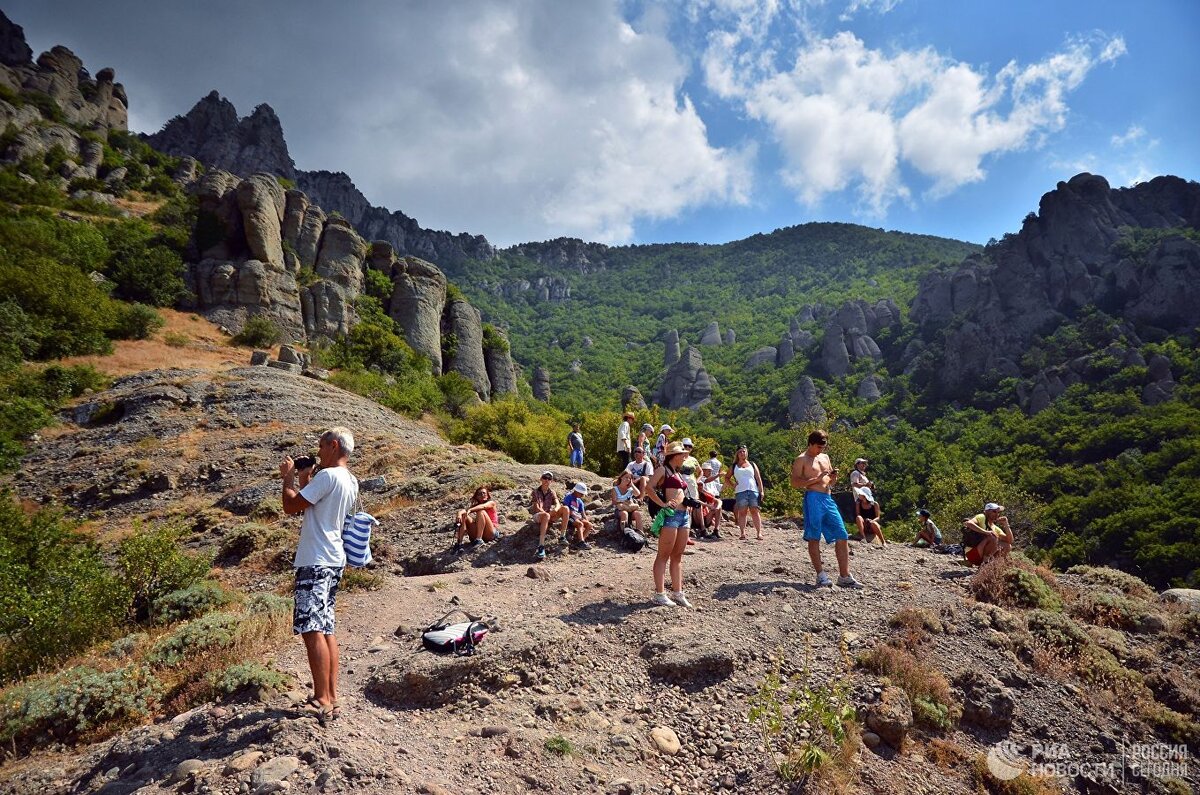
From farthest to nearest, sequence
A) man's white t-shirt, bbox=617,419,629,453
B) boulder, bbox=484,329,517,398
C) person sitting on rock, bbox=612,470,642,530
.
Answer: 1. boulder, bbox=484,329,517,398
2. man's white t-shirt, bbox=617,419,629,453
3. person sitting on rock, bbox=612,470,642,530

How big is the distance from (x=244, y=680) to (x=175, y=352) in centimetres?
3083

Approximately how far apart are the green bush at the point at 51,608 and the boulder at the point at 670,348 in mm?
80771

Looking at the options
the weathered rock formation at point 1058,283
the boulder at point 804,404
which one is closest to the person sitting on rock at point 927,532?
the boulder at point 804,404

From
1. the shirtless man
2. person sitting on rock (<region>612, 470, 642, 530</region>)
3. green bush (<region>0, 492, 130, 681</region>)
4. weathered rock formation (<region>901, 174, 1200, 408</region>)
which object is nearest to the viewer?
green bush (<region>0, 492, 130, 681</region>)

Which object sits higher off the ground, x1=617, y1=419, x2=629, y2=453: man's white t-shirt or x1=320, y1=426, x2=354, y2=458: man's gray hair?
x1=320, y1=426, x2=354, y2=458: man's gray hair

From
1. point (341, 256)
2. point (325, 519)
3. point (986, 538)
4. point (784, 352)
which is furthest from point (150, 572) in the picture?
point (784, 352)

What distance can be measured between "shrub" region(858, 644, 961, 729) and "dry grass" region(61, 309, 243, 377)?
2901cm

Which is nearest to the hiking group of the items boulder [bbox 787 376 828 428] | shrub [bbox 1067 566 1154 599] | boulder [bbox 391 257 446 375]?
shrub [bbox 1067 566 1154 599]

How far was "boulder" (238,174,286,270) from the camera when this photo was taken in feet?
120

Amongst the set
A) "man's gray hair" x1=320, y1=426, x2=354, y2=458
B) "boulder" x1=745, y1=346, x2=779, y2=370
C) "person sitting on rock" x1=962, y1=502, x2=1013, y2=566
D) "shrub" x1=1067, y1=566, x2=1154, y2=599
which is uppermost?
"boulder" x1=745, y1=346, x2=779, y2=370

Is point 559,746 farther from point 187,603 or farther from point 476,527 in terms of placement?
point 476,527

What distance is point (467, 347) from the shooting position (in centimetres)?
4388

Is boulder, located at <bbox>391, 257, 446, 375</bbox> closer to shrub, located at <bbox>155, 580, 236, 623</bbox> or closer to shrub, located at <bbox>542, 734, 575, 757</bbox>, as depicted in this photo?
shrub, located at <bbox>155, 580, 236, 623</bbox>

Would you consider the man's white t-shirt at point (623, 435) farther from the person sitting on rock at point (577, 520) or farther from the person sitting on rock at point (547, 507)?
the person sitting on rock at point (547, 507)
